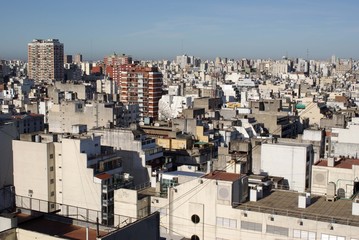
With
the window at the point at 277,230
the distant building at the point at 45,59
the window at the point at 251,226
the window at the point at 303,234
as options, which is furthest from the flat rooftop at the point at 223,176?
the distant building at the point at 45,59

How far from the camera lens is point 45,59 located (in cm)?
11081

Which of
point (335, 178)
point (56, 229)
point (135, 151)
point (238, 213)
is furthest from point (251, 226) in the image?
point (135, 151)

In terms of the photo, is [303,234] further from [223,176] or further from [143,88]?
[143,88]

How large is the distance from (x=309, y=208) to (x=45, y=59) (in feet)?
329

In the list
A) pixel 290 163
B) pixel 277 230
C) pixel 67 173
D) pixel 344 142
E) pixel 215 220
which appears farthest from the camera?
pixel 344 142

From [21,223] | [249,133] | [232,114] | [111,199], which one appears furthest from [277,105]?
[21,223]

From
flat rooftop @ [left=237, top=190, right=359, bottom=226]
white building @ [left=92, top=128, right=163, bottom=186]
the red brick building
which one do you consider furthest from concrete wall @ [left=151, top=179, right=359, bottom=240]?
the red brick building

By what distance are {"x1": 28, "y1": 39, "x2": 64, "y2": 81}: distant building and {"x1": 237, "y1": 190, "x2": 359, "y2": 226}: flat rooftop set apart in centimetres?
9664

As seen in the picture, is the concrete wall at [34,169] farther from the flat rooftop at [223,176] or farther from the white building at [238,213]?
the flat rooftop at [223,176]

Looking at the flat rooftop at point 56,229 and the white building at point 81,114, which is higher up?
the flat rooftop at point 56,229

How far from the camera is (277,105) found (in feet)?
166

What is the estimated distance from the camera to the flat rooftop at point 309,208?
16.2 metres

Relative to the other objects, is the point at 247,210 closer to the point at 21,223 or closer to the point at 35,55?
the point at 21,223

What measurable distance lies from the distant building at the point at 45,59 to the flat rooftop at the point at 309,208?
317ft
